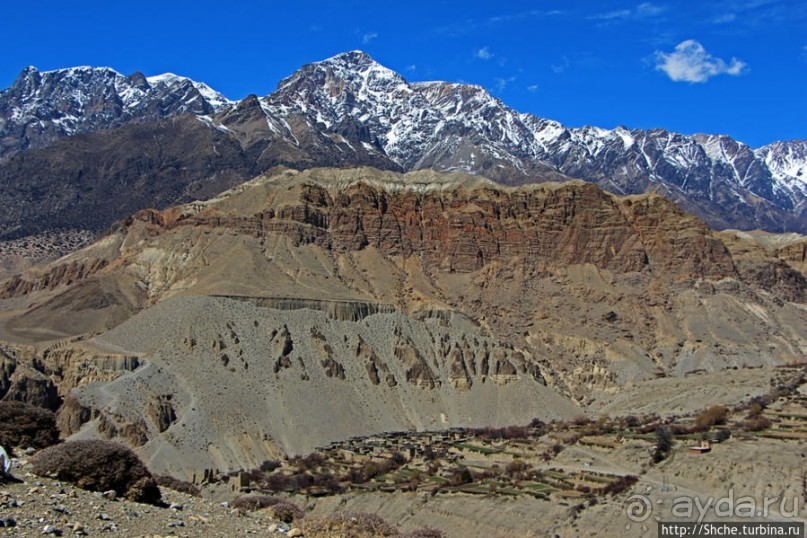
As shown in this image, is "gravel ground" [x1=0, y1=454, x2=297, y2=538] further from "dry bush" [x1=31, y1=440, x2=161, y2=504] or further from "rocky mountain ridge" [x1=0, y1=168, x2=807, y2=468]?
"rocky mountain ridge" [x1=0, y1=168, x2=807, y2=468]

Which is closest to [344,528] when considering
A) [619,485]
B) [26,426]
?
[26,426]

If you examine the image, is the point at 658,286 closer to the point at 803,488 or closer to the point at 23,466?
the point at 803,488

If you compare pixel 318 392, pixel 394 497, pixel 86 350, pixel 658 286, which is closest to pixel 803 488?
pixel 394 497

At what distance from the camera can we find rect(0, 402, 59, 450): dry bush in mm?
26750

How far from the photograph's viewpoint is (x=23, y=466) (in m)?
21.8

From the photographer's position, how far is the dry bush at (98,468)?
21.8m

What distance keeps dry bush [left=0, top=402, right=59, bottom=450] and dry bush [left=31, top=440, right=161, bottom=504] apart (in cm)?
484

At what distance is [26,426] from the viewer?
27.3 m

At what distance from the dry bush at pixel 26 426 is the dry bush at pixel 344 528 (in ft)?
28.9

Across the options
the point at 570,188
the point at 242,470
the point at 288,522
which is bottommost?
the point at 242,470

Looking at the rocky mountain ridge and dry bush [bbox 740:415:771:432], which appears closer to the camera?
dry bush [bbox 740:415:771:432]

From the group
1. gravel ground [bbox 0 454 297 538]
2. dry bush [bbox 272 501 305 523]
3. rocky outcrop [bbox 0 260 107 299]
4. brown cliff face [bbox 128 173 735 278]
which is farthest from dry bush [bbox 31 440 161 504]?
rocky outcrop [bbox 0 260 107 299]

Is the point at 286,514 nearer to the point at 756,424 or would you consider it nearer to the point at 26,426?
the point at 26,426

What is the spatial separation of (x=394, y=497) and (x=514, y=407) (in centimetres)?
Result: 4683
